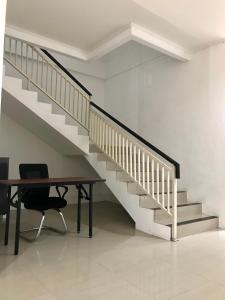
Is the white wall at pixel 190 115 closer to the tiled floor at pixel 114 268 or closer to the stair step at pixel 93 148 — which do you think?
the tiled floor at pixel 114 268

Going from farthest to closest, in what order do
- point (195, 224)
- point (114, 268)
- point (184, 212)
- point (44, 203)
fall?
1. point (184, 212)
2. point (195, 224)
3. point (44, 203)
4. point (114, 268)

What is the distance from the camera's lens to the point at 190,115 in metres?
4.76

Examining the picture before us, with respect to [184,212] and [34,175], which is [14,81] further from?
[184,212]

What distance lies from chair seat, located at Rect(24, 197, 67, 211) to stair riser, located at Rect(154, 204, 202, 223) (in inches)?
55.1

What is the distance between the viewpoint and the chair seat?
11.3 feet

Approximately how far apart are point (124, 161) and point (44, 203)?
148cm

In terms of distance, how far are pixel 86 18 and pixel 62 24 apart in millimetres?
425

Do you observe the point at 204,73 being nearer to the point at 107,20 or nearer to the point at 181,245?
the point at 107,20

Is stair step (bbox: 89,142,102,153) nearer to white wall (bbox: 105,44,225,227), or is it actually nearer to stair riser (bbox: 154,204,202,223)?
white wall (bbox: 105,44,225,227)

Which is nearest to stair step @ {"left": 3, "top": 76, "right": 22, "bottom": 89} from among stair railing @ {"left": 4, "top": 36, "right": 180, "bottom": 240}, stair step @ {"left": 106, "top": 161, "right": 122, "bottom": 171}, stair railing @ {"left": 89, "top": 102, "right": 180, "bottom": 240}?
stair railing @ {"left": 4, "top": 36, "right": 180, "bottom": 240}

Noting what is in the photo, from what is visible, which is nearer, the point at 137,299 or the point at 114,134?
the point at 137,299

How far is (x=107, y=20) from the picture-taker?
374 cm

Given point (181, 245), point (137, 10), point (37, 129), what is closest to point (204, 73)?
point (137, 10)

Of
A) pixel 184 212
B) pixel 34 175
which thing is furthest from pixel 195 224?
pixel 34 175
